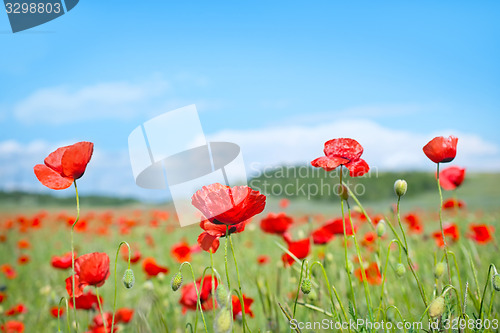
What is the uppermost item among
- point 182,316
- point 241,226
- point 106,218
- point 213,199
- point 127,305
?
point 213,199

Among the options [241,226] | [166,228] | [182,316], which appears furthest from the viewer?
[166,228]

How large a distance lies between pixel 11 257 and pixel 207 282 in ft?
13.9

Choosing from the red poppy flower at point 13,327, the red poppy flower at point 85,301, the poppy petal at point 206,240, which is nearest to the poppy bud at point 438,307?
the poppy petal at point 206,240

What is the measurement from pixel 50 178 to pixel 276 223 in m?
1.10

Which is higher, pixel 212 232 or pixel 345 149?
pixel 345 149

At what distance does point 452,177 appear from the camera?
1.80 metres

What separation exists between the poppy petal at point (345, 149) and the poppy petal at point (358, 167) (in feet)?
0.05

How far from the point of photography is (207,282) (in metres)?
1.62

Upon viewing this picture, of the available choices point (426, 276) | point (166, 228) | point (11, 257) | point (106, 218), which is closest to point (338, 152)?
point (426, 276)

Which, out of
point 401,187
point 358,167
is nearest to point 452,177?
point 401,187

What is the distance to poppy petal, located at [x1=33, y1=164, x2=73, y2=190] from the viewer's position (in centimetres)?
118

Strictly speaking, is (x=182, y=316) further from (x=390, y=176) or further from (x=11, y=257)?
(x=390, y=176)

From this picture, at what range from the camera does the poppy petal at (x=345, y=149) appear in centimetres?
113

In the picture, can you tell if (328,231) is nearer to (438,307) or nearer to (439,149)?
(439,149)
